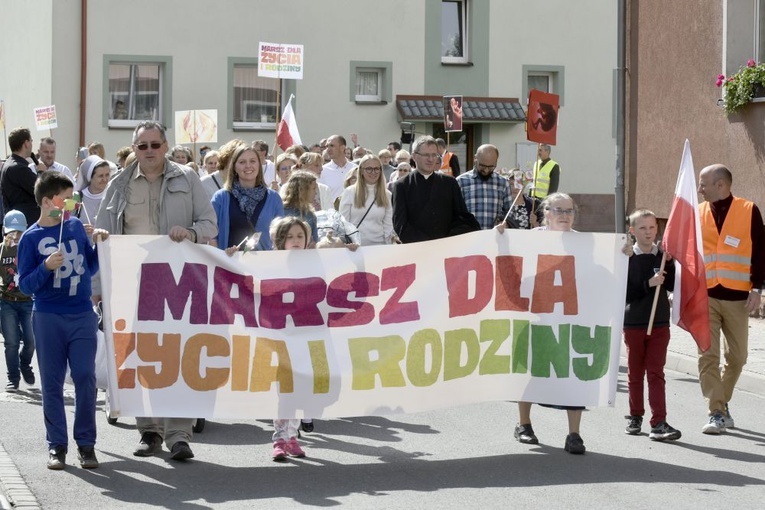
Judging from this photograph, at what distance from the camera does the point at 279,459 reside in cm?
906

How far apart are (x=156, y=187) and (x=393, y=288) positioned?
167 cm

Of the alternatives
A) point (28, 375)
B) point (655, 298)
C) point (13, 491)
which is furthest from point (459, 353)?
point (28, 375)

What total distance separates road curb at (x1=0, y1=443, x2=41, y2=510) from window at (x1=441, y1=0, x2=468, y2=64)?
97.3ft

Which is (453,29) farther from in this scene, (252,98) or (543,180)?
(543,180)

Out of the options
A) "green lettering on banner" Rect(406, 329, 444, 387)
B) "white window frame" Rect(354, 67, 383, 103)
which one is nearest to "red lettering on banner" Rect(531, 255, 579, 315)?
"green lettering on banner" Rect(406, 329, 444, 387)

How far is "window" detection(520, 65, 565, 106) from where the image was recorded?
37.8 metres

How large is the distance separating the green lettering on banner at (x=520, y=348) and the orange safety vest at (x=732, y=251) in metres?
2.00

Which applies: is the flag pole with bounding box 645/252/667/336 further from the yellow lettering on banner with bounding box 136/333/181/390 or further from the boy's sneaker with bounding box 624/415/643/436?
the yellow lettering on banner with bounding box 136/333/181/390

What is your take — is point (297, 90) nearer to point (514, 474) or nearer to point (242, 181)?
point (242, 181)

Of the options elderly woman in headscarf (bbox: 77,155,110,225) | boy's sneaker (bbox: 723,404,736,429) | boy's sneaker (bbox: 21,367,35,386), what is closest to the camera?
boy's sneaker (bbox: 723,404,736,429)

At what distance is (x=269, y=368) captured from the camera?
896 cm

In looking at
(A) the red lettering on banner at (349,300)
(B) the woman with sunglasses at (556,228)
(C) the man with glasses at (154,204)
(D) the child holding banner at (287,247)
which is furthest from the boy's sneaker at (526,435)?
(C) the man with glasses at (154,204)

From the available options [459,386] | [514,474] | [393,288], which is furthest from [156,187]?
[514,474]

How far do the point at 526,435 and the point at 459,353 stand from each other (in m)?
0.88
